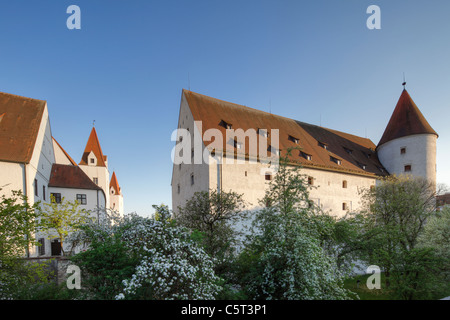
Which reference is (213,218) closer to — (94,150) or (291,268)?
(291,268)

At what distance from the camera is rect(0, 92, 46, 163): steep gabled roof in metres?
18.5

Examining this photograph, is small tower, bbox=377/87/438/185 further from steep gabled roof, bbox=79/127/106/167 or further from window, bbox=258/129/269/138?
steep gabled roof, bbox=79/127/106/167

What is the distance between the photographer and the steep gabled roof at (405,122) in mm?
30392

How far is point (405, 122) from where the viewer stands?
103 ft

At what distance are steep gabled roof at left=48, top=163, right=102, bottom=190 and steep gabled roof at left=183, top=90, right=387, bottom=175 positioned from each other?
41.8 ft

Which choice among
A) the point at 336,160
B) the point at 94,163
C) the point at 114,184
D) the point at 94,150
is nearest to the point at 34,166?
the point at 94,163

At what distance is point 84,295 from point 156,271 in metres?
2.16

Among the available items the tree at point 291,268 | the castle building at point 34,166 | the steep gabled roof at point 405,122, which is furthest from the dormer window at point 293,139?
the castle building at point 34,166

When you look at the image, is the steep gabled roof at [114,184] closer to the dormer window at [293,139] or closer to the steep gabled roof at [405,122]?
the dormer window at [293,139]

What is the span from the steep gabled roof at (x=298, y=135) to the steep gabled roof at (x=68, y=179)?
12.8 meters

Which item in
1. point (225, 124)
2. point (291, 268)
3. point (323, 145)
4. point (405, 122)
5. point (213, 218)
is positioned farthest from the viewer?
point (405, 122)

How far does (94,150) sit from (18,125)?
18.1 meters

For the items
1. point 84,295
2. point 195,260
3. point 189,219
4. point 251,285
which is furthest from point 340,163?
point 84,295
